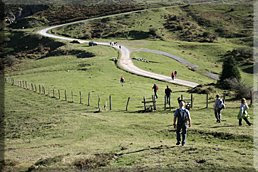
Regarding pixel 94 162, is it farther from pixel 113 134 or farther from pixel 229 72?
pixel 229 72

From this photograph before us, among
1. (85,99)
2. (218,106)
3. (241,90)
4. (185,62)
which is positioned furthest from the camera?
(185,62)

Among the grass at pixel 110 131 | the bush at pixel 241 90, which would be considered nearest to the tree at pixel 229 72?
the bush at pixel 241 90

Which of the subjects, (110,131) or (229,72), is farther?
(229,72)

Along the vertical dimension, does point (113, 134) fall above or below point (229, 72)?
below

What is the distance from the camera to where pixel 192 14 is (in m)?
140

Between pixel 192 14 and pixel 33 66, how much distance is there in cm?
6944

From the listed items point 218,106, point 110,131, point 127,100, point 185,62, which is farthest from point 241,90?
point 185,62

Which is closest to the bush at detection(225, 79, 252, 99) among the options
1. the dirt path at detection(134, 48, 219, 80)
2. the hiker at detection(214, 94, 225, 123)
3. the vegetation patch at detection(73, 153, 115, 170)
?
the hiker at detection(214, 94, 225, 123)

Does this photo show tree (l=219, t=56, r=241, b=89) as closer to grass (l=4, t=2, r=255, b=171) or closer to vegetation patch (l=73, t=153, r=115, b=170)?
grass (l=4, t=2, r=255, b=171)

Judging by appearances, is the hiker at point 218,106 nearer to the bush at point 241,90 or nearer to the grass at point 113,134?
the grass at point 113,134

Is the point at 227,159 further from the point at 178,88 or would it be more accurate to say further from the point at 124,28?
the point at 124,28

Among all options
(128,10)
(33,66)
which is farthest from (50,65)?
(128,10)

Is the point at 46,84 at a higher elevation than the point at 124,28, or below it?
below

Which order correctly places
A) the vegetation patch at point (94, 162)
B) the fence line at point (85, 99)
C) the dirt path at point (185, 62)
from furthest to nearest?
the dirt path at point (185, 62) → the fence line at point (85, 99) → the vegetation patch at point (94, 162)
